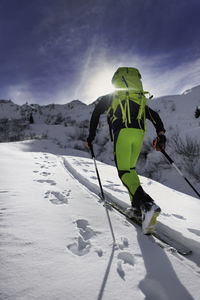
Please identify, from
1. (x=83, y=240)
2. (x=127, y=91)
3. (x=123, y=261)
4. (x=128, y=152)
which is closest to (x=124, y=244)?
(x=123, y=261)

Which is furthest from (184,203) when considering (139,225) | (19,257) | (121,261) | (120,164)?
(19,257)

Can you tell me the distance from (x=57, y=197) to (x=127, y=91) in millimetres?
1601

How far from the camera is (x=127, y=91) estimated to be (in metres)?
1.84

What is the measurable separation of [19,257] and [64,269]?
0.91ft

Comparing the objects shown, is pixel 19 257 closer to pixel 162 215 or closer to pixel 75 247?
pixel 75 247

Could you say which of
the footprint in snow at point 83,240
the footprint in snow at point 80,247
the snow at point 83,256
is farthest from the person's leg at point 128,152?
the footprint in snow at point 80,247

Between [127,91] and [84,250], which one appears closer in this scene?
[84,250]

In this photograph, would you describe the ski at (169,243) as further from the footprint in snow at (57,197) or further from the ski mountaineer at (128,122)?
the footprint in snow at (57,197)

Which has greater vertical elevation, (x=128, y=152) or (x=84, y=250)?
(x=128, y=152)

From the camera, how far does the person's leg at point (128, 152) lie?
5.98ft

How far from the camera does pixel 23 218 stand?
1.42m

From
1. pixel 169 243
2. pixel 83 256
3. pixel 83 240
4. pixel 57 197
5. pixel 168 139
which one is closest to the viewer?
pixel 83 256

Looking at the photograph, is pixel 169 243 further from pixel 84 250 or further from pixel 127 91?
pixel 127 91

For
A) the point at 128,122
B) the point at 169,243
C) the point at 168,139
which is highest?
the point at 128,122
